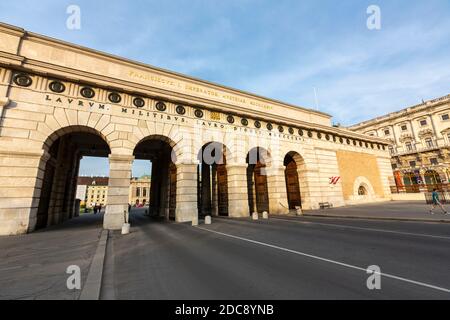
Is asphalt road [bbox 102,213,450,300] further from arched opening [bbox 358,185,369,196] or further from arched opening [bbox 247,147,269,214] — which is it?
arched opening [bbox 358,185,369,196]

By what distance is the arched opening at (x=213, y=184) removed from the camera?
74.2 feet

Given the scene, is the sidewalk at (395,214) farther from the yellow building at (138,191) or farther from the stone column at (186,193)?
the yellow building at (138,191)

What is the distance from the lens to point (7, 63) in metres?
11.3

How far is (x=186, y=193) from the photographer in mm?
15680

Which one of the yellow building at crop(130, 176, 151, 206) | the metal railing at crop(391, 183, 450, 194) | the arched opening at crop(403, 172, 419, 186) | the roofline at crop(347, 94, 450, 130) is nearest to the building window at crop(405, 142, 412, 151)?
the arched opening at crop(403, 172, 419, 186)

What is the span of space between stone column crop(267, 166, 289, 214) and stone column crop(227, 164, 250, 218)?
3480 millimetres

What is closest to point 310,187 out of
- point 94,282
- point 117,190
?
point 117,190

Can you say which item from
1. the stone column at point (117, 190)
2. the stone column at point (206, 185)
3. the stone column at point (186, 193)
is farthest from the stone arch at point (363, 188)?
the stone column at point (117, 190)

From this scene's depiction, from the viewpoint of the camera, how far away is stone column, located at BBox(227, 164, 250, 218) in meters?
18.0

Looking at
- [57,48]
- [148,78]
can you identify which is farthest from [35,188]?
[148,78]

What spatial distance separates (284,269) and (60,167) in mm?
19824
